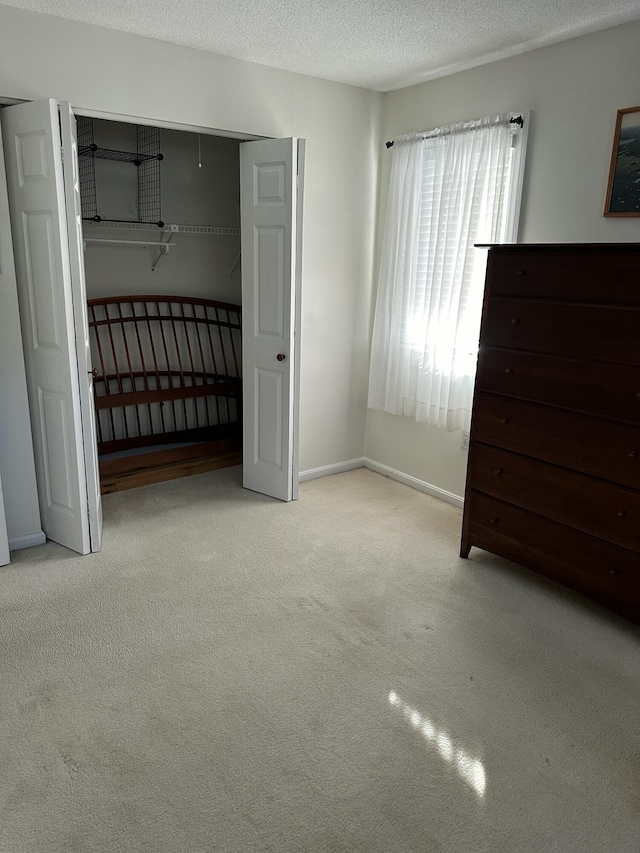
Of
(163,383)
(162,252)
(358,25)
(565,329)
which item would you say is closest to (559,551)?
(565,329)

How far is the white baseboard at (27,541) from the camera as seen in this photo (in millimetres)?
3186

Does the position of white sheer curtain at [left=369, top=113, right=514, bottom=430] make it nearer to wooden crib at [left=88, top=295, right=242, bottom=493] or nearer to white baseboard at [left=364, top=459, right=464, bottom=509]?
white baseboard at [left=364, top=459, right=464, bottom=509]

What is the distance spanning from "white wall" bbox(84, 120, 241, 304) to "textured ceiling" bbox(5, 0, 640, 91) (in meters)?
1.19

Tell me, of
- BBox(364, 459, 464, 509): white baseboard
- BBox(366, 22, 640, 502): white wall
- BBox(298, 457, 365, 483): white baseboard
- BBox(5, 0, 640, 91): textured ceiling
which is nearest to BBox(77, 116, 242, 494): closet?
BBox(298, 457, 365, 483): white baseboard

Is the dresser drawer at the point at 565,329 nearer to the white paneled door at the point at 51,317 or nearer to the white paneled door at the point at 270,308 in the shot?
the white paneled door at the point at 270,308

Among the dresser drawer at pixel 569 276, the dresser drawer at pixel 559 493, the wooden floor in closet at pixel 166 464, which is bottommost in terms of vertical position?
the wooden floor in closet at pixel 166 464

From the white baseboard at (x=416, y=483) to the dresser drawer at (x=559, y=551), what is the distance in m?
0.77

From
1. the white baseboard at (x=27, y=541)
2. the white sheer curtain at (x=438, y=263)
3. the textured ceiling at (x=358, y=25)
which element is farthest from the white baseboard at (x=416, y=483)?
the textured ceiling at (x=358, y=25)

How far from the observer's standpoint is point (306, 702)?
85.0 inches

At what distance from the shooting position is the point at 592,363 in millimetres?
2498

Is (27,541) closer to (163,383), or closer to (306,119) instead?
(163,383)

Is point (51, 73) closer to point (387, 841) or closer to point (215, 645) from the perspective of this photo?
point (215, 645)

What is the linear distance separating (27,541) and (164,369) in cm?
174

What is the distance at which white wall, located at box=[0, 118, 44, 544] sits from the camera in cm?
290
